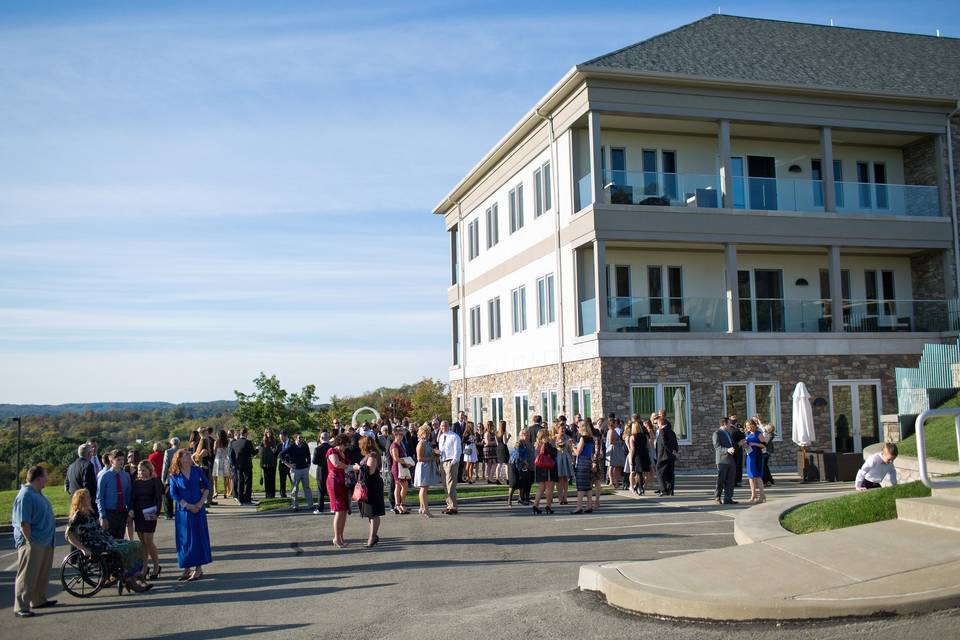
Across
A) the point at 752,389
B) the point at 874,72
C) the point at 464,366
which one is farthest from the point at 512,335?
the point at 874,72

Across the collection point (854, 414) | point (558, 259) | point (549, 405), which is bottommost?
point (854, 414)

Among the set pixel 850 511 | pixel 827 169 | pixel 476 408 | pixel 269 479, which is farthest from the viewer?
pixel 476 408

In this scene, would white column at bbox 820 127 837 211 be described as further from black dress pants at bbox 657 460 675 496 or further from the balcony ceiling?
black dress pants at bbox 657 460 675 496

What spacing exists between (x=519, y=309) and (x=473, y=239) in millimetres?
7129

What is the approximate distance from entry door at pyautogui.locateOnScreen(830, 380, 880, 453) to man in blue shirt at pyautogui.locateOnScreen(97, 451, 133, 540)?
2120cm

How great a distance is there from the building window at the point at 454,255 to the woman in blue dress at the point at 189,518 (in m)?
29.5

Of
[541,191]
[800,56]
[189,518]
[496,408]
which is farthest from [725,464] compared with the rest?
[496,408]

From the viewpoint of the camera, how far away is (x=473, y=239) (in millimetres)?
39531

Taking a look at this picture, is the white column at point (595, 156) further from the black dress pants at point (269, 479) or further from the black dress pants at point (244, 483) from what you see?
the black dress pants at point (244, 483)

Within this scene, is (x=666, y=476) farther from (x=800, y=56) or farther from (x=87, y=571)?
(x=800, y=56)

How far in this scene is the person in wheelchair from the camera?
11609mm

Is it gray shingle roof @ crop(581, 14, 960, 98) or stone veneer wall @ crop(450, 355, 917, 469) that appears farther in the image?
gray shingle roof @ crop(581, 14, 960, 98)

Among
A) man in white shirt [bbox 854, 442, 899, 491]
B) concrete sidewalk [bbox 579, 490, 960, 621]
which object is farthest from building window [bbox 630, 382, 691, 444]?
concrete sidewalk [bbox 579, 490, 960, 621]

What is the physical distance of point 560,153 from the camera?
2889cm
